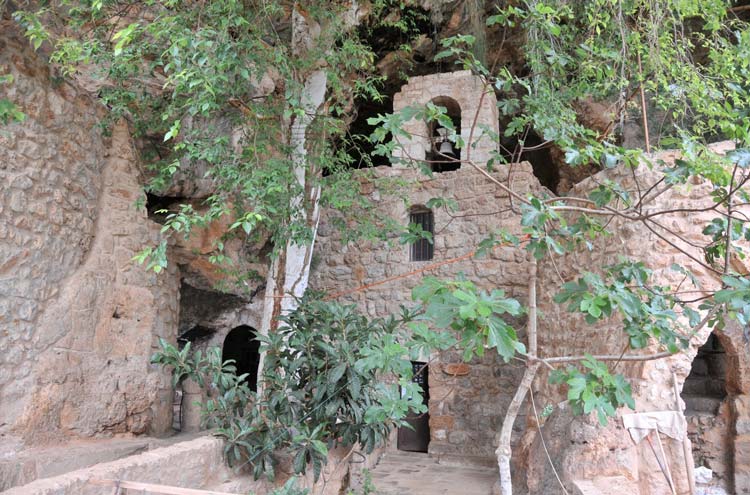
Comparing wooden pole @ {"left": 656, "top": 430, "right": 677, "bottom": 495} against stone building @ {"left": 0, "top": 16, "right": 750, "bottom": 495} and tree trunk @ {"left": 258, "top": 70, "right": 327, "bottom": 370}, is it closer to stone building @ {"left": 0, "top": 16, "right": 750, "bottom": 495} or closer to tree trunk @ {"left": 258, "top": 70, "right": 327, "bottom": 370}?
stone building @ {"left": 0, "top": 16, "right": 750, "bottom": 495}

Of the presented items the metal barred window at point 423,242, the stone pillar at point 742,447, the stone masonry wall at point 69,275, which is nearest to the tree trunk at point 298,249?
the stone masonry wall at point 69,275

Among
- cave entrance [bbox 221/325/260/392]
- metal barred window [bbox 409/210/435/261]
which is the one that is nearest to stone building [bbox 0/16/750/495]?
metal barred window [bbox 409/210/435/261]

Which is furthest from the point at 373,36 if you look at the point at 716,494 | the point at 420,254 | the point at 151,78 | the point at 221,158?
the point at 716,494

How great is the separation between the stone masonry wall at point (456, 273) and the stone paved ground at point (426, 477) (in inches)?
12.1

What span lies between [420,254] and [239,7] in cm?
452

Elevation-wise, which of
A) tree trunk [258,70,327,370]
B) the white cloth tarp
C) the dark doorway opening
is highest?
tree trunk [258,70,327,370]

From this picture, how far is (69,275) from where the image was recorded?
190 inches

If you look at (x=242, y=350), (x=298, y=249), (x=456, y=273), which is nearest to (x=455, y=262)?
(x=456, y=273)

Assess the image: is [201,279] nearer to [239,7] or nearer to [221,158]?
[221,158]

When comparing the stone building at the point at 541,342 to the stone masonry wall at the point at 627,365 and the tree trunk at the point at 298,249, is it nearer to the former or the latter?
the stone masonry wall at the point at 627,365

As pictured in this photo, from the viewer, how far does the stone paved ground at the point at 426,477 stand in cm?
585

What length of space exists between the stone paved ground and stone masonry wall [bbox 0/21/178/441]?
8.66ft

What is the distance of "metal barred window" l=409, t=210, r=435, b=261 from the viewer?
7930 millimetres

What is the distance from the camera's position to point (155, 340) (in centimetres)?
573
